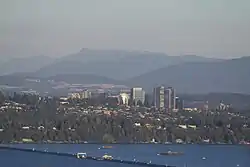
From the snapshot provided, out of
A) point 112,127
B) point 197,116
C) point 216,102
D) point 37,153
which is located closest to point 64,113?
point 112,127

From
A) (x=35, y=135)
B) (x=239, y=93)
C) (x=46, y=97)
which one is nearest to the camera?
(x=35, y=135)

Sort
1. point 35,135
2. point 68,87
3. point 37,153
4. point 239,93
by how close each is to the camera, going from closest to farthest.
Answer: point 37,153 → point 35,135 → point 239,93 → point 68,87

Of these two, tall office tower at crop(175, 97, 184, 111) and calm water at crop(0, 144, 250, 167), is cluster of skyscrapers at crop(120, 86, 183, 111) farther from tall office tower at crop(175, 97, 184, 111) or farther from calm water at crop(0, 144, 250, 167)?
calm water at crop(0, 144, 250, 167)

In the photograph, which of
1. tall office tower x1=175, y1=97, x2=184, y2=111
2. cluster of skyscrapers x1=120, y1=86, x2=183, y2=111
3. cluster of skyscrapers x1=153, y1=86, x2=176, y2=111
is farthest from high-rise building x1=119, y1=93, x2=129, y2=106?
tall office tower x1=175, y1=97, x2=184, y2=111

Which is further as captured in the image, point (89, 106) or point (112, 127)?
point (89, 106)

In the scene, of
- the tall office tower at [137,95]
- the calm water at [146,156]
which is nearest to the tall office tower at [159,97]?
the tall office tower at [137,95]

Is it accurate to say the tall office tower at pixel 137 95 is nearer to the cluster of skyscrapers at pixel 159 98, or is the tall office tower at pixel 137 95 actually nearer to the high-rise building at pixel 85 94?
the cluster of skyscrapers at pixel 159 98

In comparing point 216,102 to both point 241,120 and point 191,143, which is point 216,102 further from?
point 191,143

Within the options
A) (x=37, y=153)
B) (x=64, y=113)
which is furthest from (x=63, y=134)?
(x=37, y=153)
